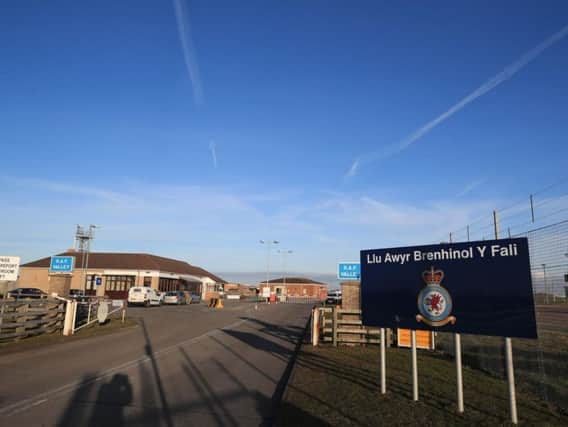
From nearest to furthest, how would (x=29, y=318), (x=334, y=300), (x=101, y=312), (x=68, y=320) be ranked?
1. (x=29, y=318)
2. (x=68, y=320)
3. (x=101, y=312)
4. (x=334, y=300)

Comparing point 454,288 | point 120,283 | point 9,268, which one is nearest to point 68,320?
point 9,268

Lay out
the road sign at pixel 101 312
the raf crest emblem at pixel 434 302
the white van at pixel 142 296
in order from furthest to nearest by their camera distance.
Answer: the white van at pixel 142 296, the road sign at pixel 101 312, the raf crest emblem at pixel 434 302

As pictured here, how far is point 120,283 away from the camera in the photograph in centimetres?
5941

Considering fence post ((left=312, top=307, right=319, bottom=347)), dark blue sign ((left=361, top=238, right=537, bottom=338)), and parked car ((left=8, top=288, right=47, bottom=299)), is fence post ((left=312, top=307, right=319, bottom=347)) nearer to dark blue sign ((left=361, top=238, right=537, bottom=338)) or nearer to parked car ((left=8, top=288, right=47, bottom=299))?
dark blue sign ((left=361, top=238, right=537, bottom=338))

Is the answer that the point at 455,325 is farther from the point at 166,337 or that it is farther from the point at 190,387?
the point at 166,337

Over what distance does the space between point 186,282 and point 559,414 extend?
68.8 meters

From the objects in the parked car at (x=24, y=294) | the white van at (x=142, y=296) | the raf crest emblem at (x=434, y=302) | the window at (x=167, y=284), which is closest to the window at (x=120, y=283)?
the window at (x=167, y=284)

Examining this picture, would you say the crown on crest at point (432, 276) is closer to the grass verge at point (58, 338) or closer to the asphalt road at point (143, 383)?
the asphalt road at point (143, 383)

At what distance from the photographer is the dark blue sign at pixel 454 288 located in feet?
19.9

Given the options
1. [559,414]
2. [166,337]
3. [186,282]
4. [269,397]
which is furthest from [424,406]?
[186,282]

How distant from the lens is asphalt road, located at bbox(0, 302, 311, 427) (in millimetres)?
6258

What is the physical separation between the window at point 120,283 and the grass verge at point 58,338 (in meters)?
40.9

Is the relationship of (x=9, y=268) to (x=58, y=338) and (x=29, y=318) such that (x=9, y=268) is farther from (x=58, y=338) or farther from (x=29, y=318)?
(x=58, y=338)

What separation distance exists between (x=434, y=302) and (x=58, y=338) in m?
13.4
